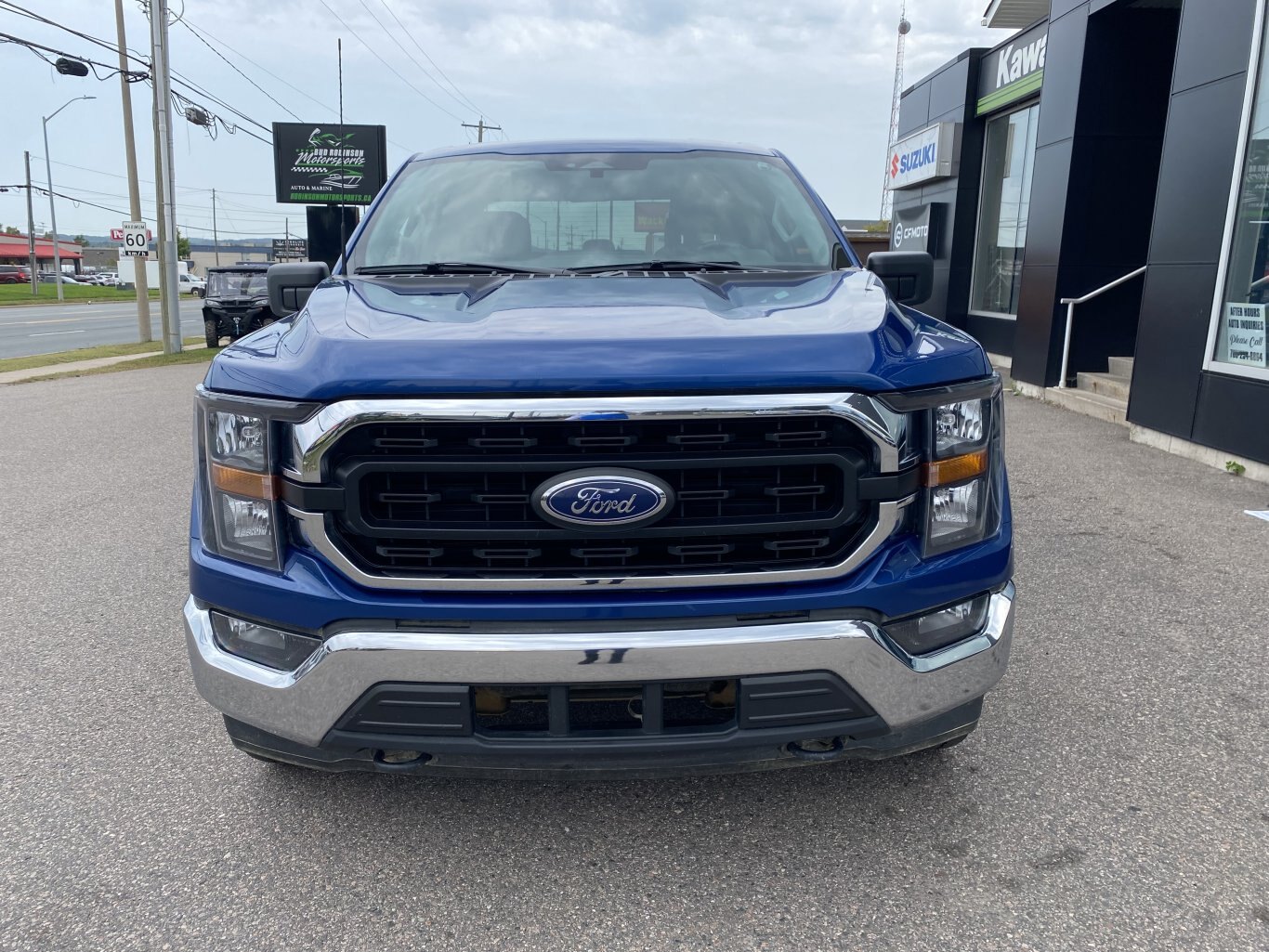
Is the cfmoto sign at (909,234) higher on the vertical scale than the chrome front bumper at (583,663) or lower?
higher

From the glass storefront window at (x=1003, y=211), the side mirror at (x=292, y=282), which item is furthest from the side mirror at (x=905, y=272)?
the glass storefront window at (x=1003, y=211)

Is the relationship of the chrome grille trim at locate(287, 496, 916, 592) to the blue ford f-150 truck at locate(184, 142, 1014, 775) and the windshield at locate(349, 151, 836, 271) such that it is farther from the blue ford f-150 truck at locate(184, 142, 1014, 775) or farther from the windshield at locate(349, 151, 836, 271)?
the windshield at locate(349, 151, 836, 271)

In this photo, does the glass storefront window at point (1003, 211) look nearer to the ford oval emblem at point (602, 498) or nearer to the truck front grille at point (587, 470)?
the truck front grille at point (587, 470)

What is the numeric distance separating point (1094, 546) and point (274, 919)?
4523mm

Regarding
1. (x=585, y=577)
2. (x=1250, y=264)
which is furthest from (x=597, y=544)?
(x=1250, y=264)

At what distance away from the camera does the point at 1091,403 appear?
382 inches

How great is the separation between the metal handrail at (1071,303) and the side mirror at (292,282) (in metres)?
9.40

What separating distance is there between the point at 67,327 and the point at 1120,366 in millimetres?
31912

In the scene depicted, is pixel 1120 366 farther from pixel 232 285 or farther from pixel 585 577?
pixel 232 285

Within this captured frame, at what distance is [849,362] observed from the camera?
2.02m

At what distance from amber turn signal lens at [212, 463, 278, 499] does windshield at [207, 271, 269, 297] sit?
19.9 meters

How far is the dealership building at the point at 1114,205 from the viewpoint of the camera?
7.01 metres

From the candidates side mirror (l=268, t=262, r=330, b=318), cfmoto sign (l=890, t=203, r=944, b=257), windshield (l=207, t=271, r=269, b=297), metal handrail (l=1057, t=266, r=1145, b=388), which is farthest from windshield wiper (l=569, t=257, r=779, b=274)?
windshield (l=207, t=271, r=269, b=297)

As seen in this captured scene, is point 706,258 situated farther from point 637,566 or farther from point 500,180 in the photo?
point 637,566
